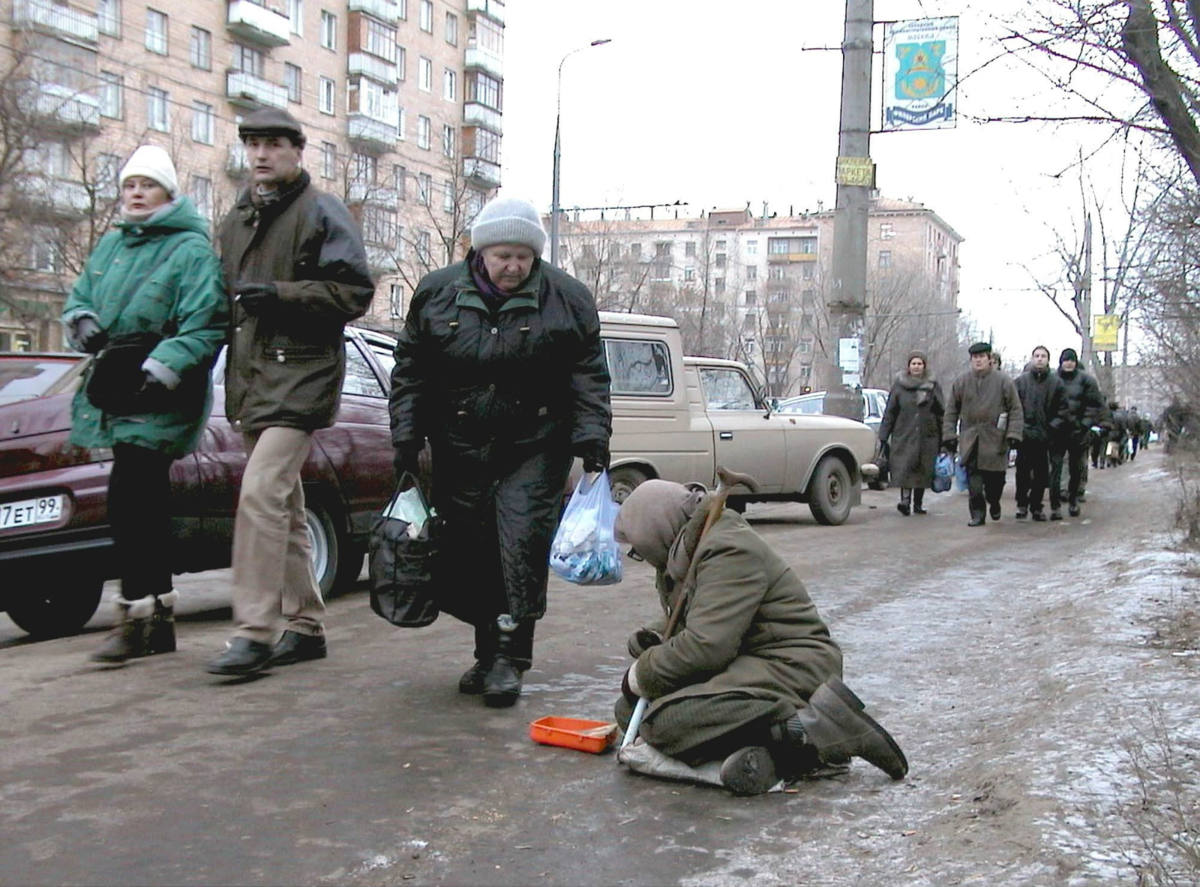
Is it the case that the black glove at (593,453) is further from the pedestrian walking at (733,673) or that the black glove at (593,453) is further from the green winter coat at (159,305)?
the green winter coat at (159,305)

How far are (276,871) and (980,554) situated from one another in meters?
8.29

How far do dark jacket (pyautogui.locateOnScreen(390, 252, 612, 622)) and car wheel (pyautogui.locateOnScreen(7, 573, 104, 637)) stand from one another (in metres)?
2.80

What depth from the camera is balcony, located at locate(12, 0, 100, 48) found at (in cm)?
3540

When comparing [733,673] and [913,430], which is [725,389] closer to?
[913,430]

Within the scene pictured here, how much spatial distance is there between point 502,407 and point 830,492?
30.9 ft

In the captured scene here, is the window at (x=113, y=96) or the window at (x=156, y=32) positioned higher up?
the window at (x=156, y=32)

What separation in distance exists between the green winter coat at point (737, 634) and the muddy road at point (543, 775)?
1.12 feet

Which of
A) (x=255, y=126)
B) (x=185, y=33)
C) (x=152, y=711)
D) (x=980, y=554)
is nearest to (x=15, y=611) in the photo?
(x=152, y=711)

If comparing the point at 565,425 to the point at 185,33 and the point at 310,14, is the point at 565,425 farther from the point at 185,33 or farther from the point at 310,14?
the point at 310,14

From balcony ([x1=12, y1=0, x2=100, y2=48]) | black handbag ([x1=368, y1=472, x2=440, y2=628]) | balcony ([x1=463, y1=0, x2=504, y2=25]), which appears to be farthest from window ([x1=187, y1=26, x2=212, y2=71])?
black handbag ([x1=368, y1=472, x2=440, y2=628])

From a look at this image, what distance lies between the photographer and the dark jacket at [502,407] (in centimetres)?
484

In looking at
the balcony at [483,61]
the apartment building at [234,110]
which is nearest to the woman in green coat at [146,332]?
the apartment building at [234,110]

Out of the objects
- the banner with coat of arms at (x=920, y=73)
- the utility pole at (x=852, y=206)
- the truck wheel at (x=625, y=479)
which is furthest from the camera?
the utility pole at (x=852, y=206)

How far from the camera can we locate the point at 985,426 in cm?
1310
